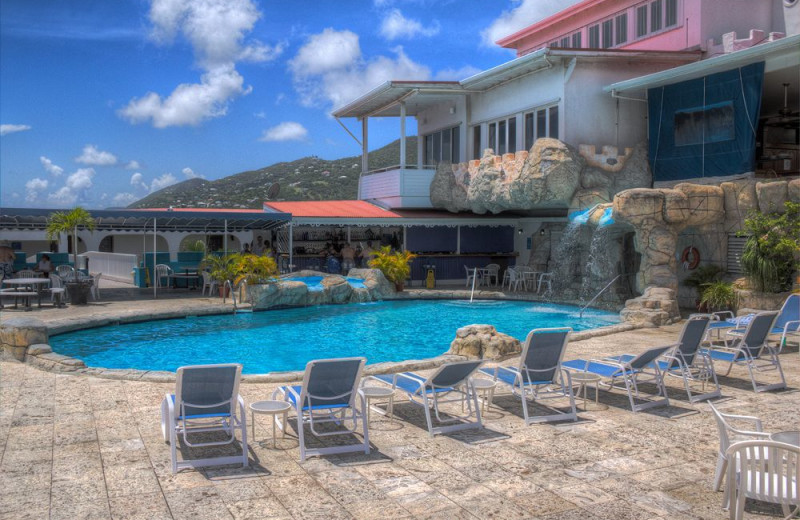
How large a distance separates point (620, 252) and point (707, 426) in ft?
45.0

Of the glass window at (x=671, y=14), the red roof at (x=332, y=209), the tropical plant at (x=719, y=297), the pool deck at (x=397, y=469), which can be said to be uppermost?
the glass window at (x=671, y=14)

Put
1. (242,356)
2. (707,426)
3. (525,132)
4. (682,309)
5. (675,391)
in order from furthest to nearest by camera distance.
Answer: (525,132) → (682,309) → (242,356) → (675,391) → (707,426)

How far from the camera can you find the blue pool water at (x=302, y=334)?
12.7 metres

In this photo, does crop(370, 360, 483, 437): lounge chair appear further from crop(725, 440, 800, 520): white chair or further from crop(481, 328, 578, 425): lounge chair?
crop(725, 440, 800, 520): white chair

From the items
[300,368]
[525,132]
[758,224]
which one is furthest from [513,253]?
[300,368]

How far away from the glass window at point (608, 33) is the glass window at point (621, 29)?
28cm

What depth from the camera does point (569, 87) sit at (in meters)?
20.5

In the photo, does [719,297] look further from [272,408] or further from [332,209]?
[332,209]

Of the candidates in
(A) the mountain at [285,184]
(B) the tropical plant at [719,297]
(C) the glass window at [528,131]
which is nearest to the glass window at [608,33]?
(C) the glass window at [528,131]

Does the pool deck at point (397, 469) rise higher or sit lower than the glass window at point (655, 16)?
lower

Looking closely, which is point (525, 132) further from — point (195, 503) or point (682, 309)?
point (195, 503)

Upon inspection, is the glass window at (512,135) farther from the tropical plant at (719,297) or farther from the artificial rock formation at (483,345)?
the artificial rock formation at (483,345)

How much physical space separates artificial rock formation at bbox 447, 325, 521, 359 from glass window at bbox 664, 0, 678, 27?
53.2 feet

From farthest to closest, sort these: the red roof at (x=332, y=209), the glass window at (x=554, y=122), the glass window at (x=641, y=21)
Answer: the glass window at (x=641, y=21), the red roof at (x=332, y=209), the glass window at (x=554, y=122)
